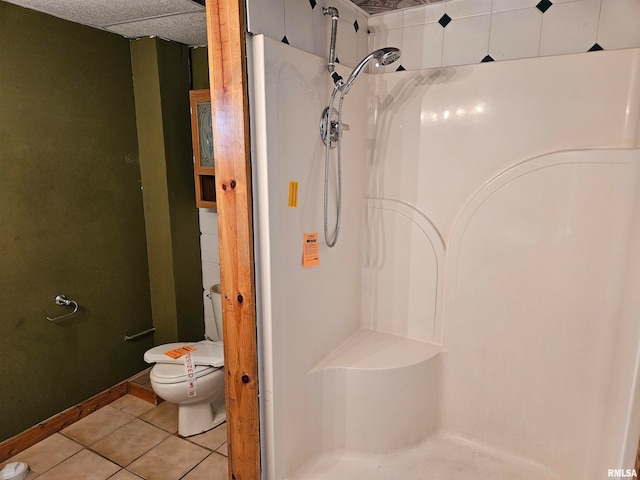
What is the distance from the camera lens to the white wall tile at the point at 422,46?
6.34 ft

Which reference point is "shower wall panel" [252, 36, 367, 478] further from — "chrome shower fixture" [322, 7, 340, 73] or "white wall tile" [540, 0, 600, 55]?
"white wall tile" [540, 0, 600, 55]

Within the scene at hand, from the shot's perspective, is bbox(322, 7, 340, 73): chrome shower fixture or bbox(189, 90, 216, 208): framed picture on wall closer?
bbox(322, 7, 340, 73): chrome shower fixture

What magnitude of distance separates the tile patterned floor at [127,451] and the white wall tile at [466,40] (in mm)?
2307

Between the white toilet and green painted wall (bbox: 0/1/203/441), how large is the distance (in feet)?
1.59

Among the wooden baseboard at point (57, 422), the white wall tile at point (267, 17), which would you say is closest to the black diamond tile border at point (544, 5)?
the white wall tile at point (267, 17)

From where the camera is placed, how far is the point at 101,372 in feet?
8.71

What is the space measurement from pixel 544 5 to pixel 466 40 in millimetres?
314

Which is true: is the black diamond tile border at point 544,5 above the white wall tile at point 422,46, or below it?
above

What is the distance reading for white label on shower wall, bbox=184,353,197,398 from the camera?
89.0 inches

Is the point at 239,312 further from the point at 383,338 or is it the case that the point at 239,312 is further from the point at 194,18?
the point at 194,18

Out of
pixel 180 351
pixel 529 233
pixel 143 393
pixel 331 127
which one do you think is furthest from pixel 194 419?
pixel 529 233

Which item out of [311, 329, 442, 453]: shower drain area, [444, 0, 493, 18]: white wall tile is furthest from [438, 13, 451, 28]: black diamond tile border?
[311, 329, 442, 453]: shower drain area

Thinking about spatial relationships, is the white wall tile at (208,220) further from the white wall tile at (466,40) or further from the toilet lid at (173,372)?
the white wall tile at (466,40)

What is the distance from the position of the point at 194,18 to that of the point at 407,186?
1.43m
